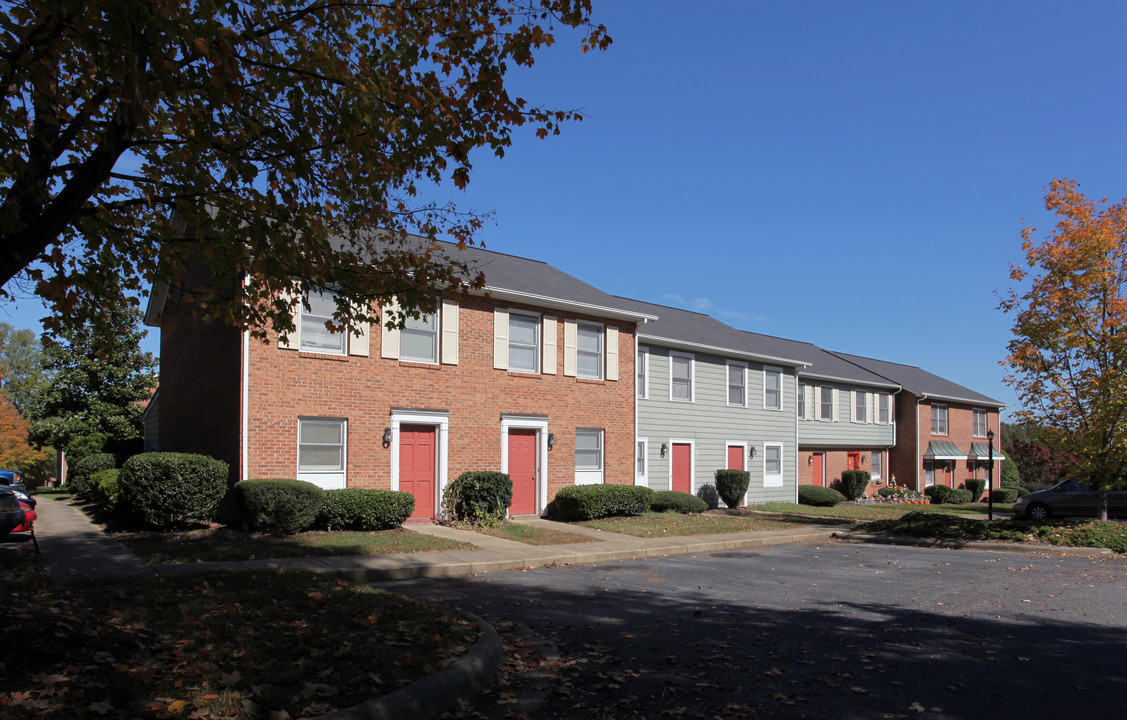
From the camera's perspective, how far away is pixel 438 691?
5.38m

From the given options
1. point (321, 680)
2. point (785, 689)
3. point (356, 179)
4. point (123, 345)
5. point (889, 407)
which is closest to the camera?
point (321, 680)

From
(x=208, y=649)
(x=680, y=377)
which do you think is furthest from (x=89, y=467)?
(x=208, y=649)

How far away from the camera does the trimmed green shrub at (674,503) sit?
2205 centimetres

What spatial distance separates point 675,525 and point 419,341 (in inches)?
303

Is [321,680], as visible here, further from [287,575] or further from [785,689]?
[287,575]

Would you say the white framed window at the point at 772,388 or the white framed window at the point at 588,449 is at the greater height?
the white framed window at the point at 772,388

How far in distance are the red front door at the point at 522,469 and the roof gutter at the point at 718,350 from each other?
5735 millimetres

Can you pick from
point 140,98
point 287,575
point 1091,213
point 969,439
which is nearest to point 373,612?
point 287,575

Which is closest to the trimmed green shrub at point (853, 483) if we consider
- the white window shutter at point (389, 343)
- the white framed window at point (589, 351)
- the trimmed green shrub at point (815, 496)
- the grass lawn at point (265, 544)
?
the trimmed green shrub at point (815, 496)

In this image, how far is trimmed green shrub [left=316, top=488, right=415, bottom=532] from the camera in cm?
1484

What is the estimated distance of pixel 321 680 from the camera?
5.27m

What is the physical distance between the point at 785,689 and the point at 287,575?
6.39 m

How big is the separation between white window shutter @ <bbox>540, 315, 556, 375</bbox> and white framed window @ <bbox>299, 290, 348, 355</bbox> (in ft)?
17.5

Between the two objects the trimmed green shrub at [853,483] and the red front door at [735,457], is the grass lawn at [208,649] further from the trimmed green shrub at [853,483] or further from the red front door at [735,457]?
the trimmed green shrub at [853,483]
